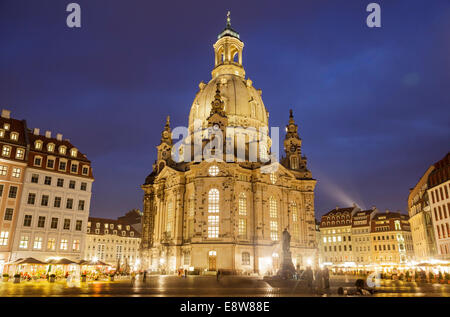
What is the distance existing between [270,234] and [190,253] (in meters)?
15.4

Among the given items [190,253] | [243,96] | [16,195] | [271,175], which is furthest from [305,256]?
[16,195]

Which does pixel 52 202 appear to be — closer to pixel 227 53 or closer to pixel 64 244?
pixel 64 244

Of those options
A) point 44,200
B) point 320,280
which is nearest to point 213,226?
point 44,200

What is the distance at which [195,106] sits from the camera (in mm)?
82188

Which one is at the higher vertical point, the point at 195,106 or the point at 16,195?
the point at 195,106

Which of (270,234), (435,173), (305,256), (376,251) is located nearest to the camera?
(435,173)

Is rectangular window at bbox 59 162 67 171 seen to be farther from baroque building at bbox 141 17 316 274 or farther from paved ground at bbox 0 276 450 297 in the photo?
paved ground at bbox 0 276 450 297

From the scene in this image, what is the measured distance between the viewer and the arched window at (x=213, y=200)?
60.4 meters

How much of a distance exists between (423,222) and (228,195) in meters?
41.9

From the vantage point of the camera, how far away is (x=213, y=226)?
59344 mm

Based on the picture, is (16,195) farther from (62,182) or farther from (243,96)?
(243,96)

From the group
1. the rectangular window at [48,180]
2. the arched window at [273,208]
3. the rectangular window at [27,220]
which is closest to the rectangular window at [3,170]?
the rectangular window at [48,180]
